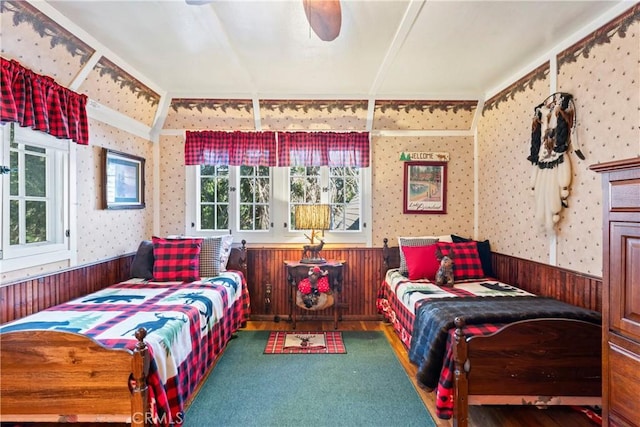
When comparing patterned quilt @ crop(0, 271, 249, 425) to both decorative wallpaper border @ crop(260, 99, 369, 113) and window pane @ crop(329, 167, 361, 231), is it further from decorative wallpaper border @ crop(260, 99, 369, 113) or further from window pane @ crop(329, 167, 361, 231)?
decorative wallpaper border @ crop(260, 99, 369, 113)

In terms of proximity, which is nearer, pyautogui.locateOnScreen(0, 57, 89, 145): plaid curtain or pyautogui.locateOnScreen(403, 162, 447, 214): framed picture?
pyautogui.locateOnScreen(0, 57, 89, 145): plaid curtain

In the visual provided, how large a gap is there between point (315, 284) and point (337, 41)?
7.41ft

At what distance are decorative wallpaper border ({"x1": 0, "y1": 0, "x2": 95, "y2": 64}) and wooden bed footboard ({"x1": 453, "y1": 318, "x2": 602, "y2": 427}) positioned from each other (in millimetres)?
3099

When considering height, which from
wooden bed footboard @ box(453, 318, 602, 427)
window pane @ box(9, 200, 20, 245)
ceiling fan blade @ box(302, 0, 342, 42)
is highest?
ceiling fan blade @ box(302, 0, 342, 42)

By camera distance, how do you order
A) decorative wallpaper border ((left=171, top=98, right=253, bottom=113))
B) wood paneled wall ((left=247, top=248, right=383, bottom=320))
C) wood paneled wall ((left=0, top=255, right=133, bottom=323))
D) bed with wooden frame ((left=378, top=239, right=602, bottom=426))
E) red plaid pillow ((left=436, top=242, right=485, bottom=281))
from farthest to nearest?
wood paneled wall ((left=247, top=248, right=383, bottom=320))
decorative wallpaper border ((left=171, top=98, right=253, bottom=113))
red plaid pillow ((left=436, top=242, right=485, bottom=281))
wood paneled wall ((left=0, top=255, right=133, bottom=323))
bed with wooden frame ((left=378, top=239, right=602, bottom=426))

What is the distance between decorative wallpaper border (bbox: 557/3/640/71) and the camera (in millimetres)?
2076

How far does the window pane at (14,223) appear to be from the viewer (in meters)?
2.25

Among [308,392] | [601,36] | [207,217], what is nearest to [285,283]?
[207,217]

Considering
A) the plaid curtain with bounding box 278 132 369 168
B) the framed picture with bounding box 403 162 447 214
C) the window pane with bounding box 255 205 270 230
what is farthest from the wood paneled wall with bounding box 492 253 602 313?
the window pane with bounding box 255 205 270 230

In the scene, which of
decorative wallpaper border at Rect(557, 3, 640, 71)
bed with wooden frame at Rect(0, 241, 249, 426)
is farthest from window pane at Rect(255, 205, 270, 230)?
decorative wallpaper border at Rect(557, 3, 640, 71)

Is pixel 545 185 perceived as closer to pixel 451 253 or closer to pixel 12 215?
pixel 451 253

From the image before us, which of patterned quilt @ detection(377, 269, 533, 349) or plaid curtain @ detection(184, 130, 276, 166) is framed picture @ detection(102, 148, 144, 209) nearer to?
plaid curtain @ detection(184, 130, 276, 166)

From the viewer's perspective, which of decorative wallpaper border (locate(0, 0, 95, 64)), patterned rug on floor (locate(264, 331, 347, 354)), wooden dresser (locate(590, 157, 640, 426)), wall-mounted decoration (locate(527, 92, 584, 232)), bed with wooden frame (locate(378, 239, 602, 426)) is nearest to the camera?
wooden dresser (locate(590, 157, 640, 426))

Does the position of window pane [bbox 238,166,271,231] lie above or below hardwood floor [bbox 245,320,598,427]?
above
